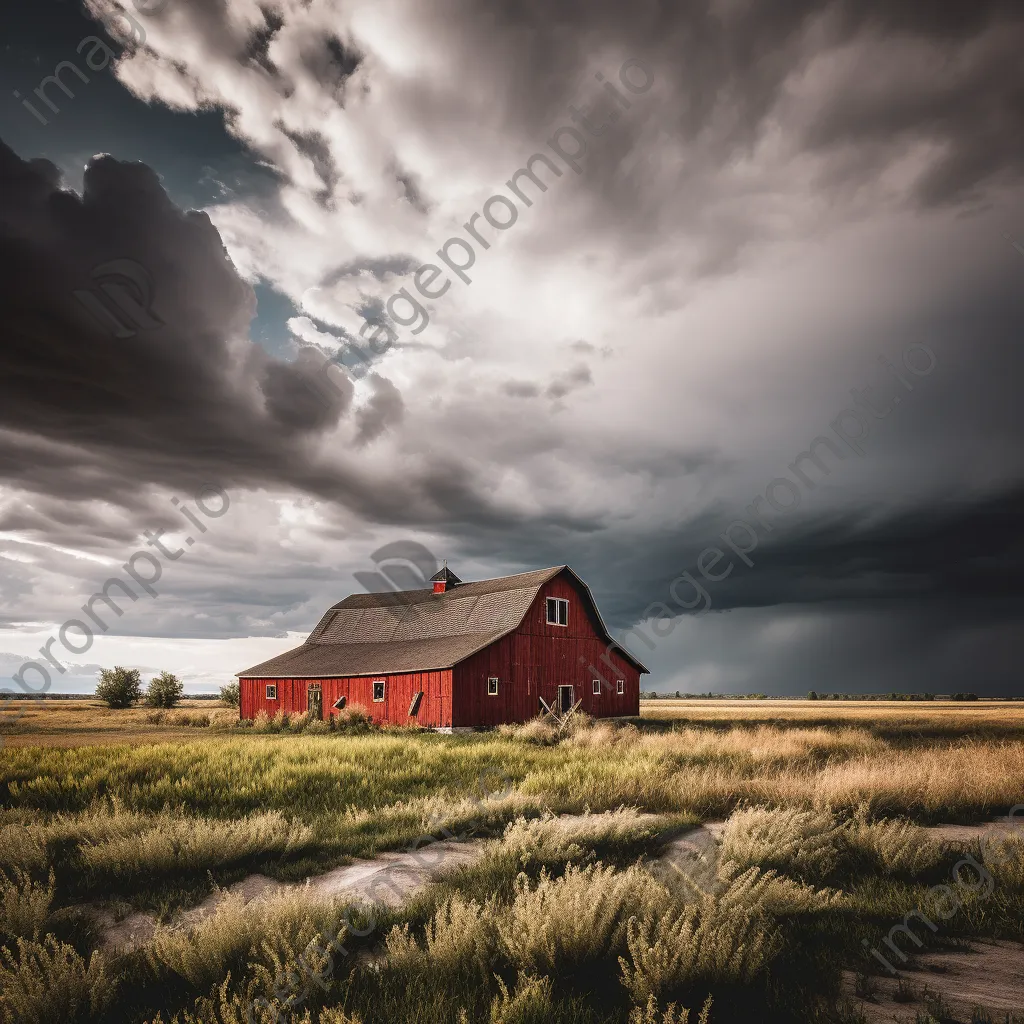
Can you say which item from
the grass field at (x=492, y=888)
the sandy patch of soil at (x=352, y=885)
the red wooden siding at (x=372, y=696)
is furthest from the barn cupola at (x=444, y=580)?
the sandy patch of soil at (x=352, y=885)

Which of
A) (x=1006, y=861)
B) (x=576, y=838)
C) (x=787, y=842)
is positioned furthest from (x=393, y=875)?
(x=1006, y=861)

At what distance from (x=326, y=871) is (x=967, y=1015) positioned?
19.7 feet

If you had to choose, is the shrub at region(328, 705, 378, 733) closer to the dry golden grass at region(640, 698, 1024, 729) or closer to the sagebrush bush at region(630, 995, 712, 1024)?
the dry golden grass at region(640, 698, 1024, 729)

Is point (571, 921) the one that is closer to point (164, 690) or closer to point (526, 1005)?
point (526, 1005)

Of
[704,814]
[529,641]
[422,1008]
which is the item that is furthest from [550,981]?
[529,641]

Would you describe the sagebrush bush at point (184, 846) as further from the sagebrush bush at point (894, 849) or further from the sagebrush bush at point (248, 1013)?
the sagebrush bush at point (894, 849)

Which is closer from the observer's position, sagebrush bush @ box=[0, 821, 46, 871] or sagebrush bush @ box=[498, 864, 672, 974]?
sagebrush bush @ box=[498, 864, 672, 974]

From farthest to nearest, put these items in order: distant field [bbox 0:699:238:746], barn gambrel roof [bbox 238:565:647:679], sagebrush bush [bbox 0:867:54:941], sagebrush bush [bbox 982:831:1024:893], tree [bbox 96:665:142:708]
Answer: tree [bbox 96:665:142:708], barn gambrel roof [bbox 238:565:647:679], distant field [bbox 0:699:238:746], sagebrush bush [bbox 982:831:1024:893], sagebrush bush [bbox 0:867:54:941]

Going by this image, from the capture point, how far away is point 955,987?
4352 millimetres

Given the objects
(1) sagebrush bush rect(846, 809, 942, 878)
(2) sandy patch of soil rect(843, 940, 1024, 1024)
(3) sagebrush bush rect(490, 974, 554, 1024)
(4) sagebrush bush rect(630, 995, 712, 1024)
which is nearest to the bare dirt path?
(1) sagebrush bush rect(846, 809, 942, 878)

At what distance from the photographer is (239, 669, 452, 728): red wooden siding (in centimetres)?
2705

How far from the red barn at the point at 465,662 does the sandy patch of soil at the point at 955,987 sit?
2262 cm

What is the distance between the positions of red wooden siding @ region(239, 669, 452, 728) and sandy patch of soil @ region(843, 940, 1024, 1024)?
2283 centimetres

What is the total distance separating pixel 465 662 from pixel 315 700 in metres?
10.1
